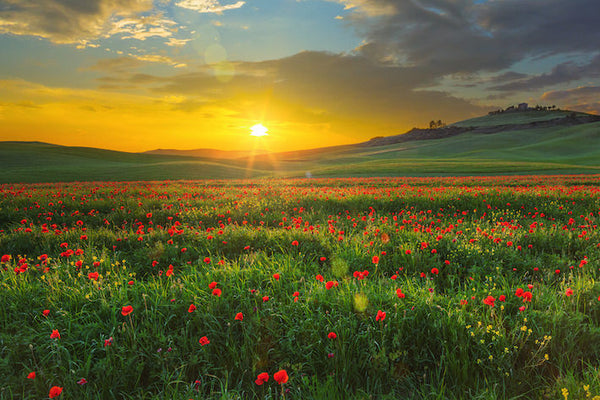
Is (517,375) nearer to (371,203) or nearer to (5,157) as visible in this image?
(371,203)

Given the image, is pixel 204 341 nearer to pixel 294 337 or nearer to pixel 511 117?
pixel 294 337

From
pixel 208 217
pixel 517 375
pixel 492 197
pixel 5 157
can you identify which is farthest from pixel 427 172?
pixel 5 157

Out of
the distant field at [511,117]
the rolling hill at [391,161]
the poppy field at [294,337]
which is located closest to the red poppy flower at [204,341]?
the poppy field at [294,337]

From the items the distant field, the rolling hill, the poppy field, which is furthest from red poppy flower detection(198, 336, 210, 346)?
the distant field

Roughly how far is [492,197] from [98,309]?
37.4ft

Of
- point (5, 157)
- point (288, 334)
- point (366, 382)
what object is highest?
point (5, 157)

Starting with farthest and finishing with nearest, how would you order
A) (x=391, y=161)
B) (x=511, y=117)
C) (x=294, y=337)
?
1. (x=511, y=117)
2. (x=391, y=161)
3. (x=294, y=337)

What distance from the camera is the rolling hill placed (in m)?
42.6

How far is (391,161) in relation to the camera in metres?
62.9

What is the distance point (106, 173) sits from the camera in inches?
1745

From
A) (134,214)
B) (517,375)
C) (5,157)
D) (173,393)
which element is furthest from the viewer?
(5,157)

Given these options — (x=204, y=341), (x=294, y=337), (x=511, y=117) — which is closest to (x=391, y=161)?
(x=294, y=337)

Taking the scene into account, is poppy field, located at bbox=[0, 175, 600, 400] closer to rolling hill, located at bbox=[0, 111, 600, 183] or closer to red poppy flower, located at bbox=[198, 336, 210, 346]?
red poppy flower, located at bbox=[198, 336, 210, 346]

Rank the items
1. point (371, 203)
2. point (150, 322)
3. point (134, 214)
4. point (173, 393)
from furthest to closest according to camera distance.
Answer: point (371, 203)
point (134, 214)
point (150, 322)
point (173, 393)
